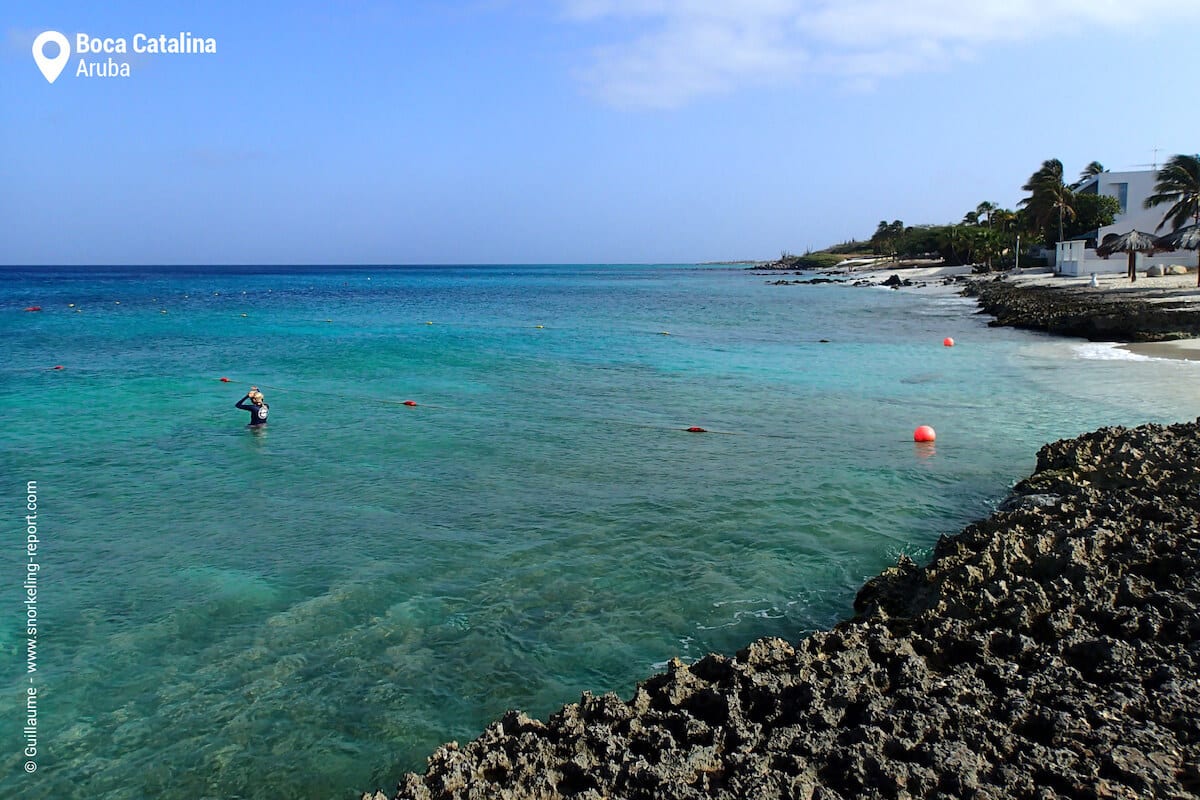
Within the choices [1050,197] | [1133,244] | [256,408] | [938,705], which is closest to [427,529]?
[938,705]

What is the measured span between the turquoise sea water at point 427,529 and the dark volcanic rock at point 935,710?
58.4 inches

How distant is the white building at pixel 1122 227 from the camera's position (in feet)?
189

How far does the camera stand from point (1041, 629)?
707 cm

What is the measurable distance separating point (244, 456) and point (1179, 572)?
15.2m

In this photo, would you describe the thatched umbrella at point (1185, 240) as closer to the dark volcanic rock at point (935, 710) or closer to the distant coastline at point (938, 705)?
the distant coastline at point (938, 705)

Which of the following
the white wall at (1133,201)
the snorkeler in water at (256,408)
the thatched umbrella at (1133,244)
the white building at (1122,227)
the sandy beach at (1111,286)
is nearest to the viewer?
the snorkeler in water at (256,408)

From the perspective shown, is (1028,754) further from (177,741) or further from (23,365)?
(23,365)

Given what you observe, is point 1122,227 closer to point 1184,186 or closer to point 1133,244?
point 1184,186

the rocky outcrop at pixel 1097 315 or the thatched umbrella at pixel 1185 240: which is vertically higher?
the thatched umbrella at pixel 1185 240

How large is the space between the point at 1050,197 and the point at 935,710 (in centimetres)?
7829

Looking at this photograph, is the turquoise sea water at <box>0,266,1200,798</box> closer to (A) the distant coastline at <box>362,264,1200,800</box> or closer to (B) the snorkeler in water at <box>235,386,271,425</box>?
(B) the snorkeler in water at <box>235,386,271,425</box>

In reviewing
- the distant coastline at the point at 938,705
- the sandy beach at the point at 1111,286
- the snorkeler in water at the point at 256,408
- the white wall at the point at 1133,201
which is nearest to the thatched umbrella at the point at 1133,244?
the sandy beach at the point at 1111,286

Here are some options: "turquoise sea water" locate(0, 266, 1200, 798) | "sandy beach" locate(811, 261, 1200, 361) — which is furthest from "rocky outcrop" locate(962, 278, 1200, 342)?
"turquoise sea water" locate(0, 266, 1200, 798)

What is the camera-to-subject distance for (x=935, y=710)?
5.64 meters
